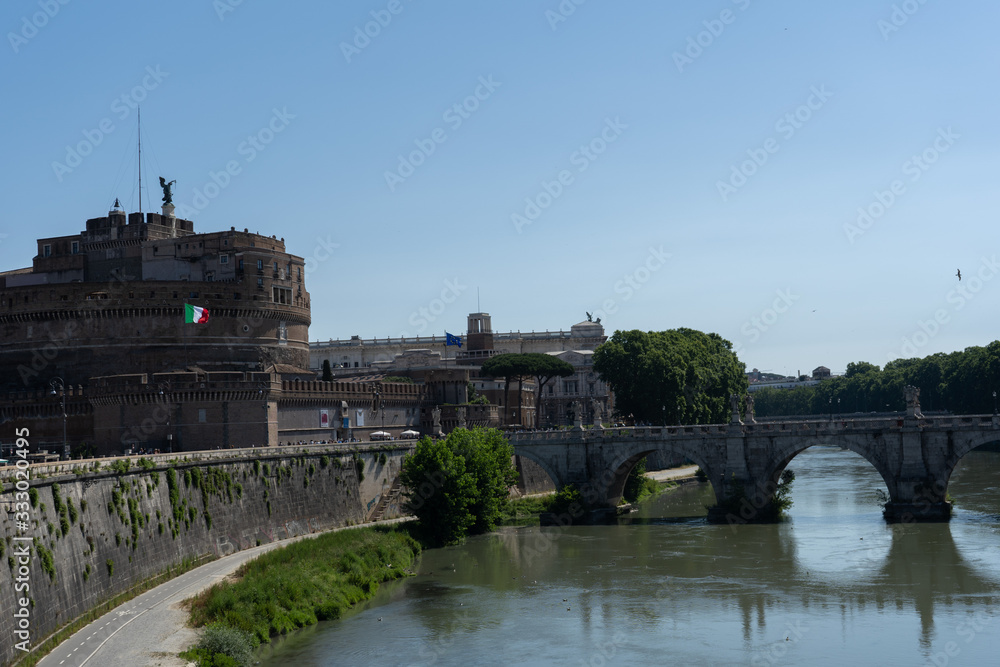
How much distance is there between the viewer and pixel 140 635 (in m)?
32.5

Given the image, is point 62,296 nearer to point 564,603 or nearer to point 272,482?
point 272,482

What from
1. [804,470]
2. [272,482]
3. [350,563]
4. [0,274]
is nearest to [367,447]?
[272,482]

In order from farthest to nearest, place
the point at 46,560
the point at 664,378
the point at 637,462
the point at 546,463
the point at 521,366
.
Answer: the point at 521,366, the point at 664,378, the point at 637,462, the point at 546,463, the point at 46,560

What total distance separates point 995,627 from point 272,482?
107 ft

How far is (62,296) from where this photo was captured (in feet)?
246

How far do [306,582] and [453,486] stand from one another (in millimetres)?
16667

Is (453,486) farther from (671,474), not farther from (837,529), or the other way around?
(671,474)

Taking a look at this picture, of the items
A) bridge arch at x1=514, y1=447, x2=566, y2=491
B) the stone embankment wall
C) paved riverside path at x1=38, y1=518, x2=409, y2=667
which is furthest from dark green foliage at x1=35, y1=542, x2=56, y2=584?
bridge arch at x1=514, y1=447, x2=566, y2=491

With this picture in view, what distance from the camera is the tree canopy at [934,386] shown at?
110438 millimetres

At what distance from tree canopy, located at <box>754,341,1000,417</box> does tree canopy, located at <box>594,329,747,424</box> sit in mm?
28672

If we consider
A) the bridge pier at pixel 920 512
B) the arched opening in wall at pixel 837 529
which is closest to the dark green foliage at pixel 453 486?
the arched opening in wall at pixel 837 529

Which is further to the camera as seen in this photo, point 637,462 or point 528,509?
point 637,462

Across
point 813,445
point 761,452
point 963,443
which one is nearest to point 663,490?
point 761,452

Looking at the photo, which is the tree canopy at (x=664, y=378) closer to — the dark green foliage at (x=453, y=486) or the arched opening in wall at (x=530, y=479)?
the arched opening in wall at (x=530, y=479)
